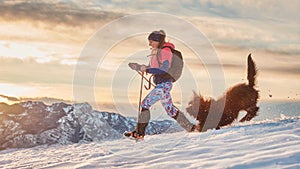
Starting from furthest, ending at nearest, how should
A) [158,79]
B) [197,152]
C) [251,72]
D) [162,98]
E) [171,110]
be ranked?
[251,72] < [171,110] < [162,98] < [158,79] < [197,152]

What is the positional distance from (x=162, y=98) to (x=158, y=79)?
0.47m

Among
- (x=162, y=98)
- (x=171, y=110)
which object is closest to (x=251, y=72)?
(x=171, y=110)

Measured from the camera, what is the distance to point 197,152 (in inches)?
351

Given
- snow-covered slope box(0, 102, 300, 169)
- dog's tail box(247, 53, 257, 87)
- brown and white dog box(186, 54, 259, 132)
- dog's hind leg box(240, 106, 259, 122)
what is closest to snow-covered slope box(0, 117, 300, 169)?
snow-covered slope box(0, 102, 300, 169)

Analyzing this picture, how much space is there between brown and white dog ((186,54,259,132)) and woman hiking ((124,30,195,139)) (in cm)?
202

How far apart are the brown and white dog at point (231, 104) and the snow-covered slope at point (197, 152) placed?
1.11 metres

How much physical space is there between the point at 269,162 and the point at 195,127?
502 cm

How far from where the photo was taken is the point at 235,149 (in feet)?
28.0

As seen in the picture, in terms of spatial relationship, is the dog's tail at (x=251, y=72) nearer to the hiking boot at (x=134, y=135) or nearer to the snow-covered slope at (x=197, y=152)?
the snow-covered slope at (x=197, y=152)

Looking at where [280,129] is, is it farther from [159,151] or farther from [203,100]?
[203,100]

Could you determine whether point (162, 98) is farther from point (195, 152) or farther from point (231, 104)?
point (231, 104)

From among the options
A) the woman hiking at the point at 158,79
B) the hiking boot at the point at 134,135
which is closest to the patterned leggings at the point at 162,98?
the woman hiking at the point at 158,79

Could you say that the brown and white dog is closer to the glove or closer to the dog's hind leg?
the dog's hind leg

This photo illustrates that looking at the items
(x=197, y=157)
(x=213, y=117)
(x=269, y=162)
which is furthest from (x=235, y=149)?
(x=213, y=117)
